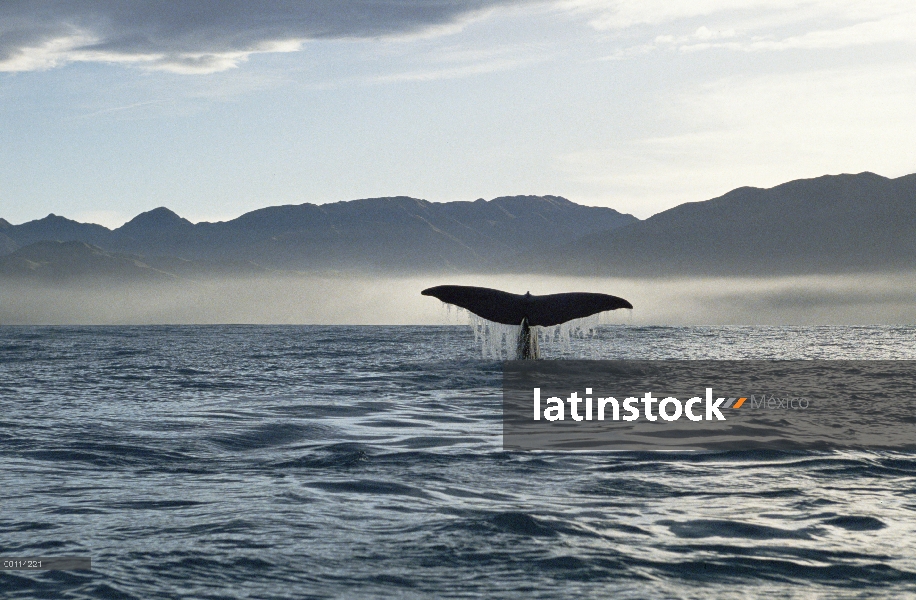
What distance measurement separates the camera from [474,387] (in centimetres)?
2061

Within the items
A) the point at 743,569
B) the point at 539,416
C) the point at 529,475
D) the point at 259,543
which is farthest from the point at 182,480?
the point at 539,416

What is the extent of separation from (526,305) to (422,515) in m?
12.1

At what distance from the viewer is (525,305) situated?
19.8 meters

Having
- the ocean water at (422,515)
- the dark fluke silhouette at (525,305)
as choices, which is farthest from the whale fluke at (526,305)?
the ocean water at (422,515)

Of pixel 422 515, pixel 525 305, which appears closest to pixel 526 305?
pixel 525 305

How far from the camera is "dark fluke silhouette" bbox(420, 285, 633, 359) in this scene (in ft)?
62.5

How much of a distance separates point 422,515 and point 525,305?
12.1 m

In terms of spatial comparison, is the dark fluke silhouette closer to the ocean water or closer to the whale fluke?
the whale fluke

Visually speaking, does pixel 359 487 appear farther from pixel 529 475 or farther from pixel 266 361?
pixel 266 361

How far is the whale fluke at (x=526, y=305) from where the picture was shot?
19047 millimetres

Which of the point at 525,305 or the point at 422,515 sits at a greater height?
the point at 525,305

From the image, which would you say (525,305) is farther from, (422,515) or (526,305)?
(422,515)

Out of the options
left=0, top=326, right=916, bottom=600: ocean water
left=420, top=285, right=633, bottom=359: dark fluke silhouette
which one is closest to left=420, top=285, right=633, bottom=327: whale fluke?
left=420, top=285, right=633, bottom=359: dark fluke silhouette

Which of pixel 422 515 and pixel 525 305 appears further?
pixel 525 305
